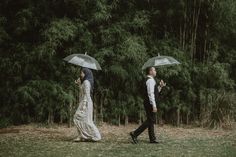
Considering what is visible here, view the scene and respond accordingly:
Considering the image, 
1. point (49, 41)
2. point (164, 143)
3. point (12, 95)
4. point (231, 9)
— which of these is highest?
point (231, 9)

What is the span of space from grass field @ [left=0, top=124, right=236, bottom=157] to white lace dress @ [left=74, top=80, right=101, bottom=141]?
0.82 feet

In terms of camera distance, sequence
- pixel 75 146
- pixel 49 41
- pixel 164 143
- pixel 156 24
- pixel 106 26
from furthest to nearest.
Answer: pixel 156 24 → pixel 106 26 → pixel 49 41 → pixel 164 143 → pixel 75 146

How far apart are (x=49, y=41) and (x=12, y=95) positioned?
1753mm

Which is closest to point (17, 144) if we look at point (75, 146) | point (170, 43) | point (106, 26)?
point (75, 146)

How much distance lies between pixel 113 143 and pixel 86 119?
2.41 feet

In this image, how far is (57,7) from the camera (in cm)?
1342

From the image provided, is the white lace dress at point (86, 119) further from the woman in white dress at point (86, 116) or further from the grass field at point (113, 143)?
the grass field at point (113, 143)

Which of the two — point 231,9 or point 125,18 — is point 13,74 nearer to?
point 125,18

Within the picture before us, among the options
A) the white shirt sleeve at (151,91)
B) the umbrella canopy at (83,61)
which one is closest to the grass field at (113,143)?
A: the white shirt sleeve at (151,91)

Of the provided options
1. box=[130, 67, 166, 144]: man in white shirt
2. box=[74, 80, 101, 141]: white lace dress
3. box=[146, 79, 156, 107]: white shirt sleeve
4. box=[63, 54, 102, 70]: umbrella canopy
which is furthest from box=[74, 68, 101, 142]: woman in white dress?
box=[146, 79, 156, 107]: white shirt sleeve

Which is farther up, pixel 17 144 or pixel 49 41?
pixel 49 41

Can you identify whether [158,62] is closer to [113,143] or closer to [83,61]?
[83,61]

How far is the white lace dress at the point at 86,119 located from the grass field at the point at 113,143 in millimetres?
249

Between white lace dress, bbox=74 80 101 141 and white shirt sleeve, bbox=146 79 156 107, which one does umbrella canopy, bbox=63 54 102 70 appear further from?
white shirt sleeve, bbox=146 79 156 107
